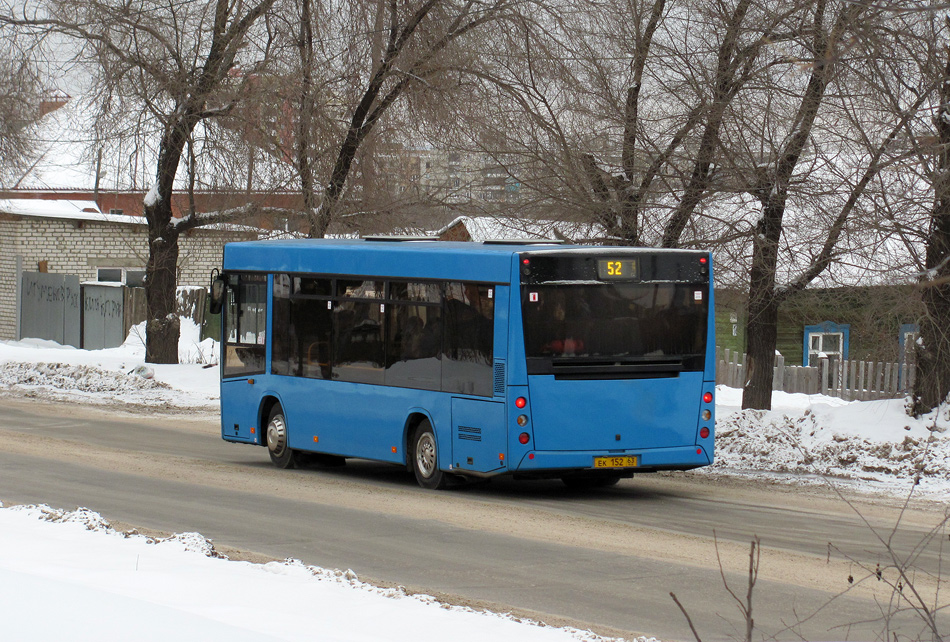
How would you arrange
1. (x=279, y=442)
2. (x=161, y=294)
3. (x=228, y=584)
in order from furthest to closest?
(x=161, y=294) < (x=279, y=442) < (x=228, y=584)

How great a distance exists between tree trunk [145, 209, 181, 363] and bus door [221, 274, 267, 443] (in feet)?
36.5

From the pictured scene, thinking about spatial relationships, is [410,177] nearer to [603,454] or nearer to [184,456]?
[184,456]

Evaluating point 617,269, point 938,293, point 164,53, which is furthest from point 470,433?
point 164,53

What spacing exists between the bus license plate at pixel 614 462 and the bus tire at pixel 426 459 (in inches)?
68.6

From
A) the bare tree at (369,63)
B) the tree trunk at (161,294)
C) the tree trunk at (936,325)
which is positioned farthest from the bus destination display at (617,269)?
Result: the tree trunk at (161,294)

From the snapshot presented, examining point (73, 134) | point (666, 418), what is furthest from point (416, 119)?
point (666, 418)

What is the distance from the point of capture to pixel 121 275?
141 feet

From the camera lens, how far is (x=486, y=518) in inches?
464

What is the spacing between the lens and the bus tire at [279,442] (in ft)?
52.6

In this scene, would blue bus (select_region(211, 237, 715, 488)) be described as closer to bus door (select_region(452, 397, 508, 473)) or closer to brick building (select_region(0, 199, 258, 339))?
bus door (select_region(452, 397, 508, 473))

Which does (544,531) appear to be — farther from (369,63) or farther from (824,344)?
(824,344)

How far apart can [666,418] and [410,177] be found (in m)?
11.4

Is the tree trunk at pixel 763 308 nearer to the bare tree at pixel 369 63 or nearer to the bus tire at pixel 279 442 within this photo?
the bus tire at pixel 279 442

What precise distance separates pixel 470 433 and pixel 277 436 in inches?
148
